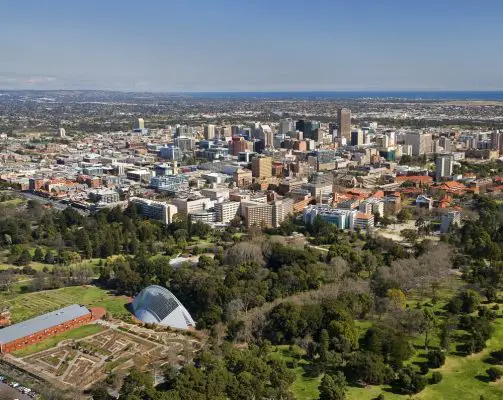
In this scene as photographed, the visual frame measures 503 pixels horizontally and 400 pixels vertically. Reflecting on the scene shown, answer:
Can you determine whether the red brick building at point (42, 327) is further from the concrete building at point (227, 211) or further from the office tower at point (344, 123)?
the office tower at point (344, 123)

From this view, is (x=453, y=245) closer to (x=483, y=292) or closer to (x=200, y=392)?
(x=483, y=292)

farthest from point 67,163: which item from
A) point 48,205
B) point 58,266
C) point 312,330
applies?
point 312,330

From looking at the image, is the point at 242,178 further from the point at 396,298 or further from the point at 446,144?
the point at 396,298

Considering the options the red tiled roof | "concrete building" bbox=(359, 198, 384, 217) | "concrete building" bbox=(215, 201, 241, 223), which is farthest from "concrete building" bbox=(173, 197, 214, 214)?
the red tiled roof

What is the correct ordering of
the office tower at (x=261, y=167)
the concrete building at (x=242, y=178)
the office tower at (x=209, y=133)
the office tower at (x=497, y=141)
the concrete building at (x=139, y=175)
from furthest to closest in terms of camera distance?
the office tower at (x=209, y=133)
the office tower at (x=497, y=141)
the office tower at (x=261, y=167)
the concrete building at (x=139, y=175)
the concrete building at (x=242, y=178)

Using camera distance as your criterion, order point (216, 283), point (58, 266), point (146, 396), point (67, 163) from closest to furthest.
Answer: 1. point (146, 396)
2. point (216, 283)
3. point (58, 266)
4. point (67, 163)

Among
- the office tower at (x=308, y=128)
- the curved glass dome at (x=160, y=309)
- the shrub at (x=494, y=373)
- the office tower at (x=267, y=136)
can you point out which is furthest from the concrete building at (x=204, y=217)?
the office tower at (x=308, y=128)
